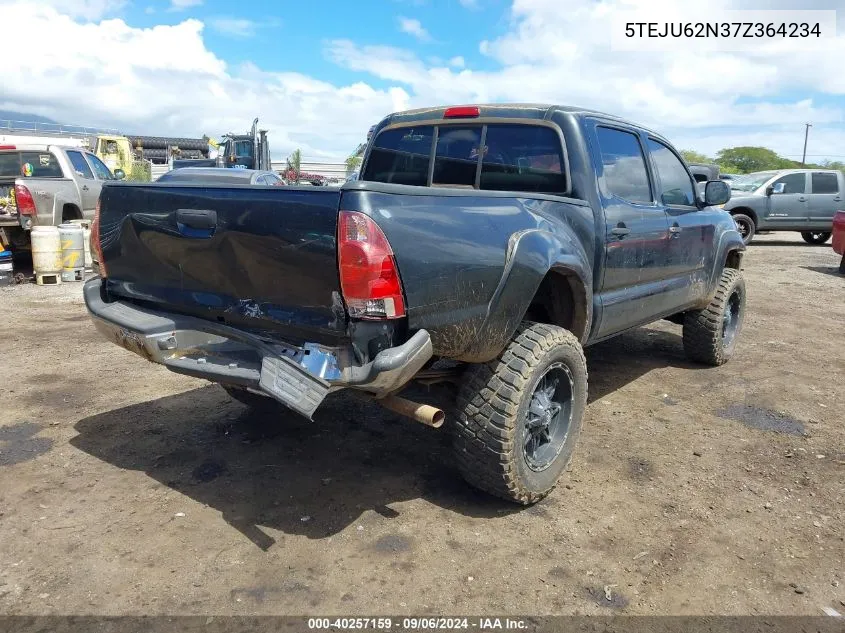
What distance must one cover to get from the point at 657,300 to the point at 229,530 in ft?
10.3

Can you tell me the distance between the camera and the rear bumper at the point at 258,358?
8.65ft

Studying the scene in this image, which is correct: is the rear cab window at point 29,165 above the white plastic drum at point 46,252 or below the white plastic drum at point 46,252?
above

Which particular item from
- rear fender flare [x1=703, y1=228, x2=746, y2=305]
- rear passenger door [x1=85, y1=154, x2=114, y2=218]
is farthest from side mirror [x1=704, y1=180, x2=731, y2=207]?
rear passenger door [x1=85, y1=154, x2=114, y2=218]

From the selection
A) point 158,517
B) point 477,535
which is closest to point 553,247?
point 477,535

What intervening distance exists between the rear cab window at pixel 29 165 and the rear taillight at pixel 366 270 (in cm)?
1003

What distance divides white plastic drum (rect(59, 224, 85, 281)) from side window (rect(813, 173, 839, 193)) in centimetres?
1534

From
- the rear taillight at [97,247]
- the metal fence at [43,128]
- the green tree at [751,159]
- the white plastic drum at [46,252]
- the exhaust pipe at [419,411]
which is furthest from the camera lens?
the green tree at [751,159]

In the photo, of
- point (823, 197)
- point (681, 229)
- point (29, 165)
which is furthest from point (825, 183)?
point (29, 165)

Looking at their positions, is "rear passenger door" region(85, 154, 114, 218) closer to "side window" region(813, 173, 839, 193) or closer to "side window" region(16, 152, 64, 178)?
"side window" region(16, 152, 64, 178)

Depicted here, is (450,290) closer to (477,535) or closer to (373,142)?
(477,535)

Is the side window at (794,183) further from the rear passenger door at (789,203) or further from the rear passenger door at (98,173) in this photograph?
the rear passenger door at (98,173)

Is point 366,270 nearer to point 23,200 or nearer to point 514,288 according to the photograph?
point 514,288

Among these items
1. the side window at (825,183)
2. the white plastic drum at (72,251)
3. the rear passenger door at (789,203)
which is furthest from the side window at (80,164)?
the side window at (825,183)

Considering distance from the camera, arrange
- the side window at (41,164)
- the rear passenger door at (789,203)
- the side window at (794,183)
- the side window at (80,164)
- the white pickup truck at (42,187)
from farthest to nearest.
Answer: the side window at (794,183)
the rear passenger door at (789,203)
the side window at (80,164)
the side window at (41,164)
the white pickup truck at (42,187)
